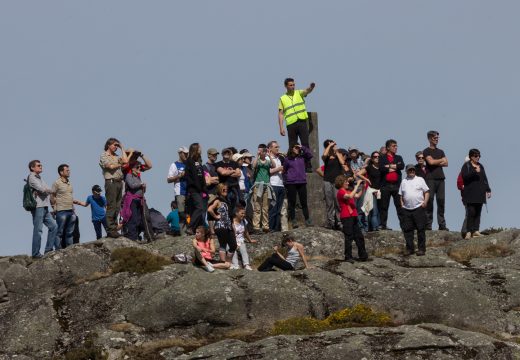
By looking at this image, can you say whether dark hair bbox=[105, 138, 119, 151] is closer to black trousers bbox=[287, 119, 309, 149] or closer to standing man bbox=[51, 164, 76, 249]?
standing man bbox=[51, 164, 76, 249]

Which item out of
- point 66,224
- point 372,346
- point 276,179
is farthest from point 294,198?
point 372,346

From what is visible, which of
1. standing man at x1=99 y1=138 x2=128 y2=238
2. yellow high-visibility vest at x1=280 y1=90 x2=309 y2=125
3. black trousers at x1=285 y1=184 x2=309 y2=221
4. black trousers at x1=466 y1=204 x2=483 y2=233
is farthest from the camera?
yellow high-visibility vest at x1=280 y1=90 x2=309 y2=125

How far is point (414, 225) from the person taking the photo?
38.6m

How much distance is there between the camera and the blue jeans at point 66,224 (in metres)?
40.1

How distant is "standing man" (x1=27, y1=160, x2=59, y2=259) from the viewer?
128ft

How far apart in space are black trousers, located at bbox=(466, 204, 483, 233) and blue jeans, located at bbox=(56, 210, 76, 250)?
1240 centimetres

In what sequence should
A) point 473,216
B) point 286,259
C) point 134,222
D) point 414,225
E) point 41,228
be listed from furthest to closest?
1. point 473,216
2. point 134,222
3. point 41,228
4. point 414,225
5. point 286,259

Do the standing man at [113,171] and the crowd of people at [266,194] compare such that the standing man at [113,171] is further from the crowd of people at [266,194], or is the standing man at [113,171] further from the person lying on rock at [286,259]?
the person lying on rock at [286,259]

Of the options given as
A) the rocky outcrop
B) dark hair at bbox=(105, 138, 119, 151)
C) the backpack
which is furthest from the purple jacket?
the backpack

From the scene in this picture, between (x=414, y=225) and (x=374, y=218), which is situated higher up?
(x=374, y=218)

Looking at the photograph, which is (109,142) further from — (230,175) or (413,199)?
(413,199)

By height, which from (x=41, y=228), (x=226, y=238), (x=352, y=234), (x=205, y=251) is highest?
(x=41, y=228)

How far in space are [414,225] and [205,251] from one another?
649 cm

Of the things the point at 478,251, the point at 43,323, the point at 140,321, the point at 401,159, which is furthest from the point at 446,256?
the point at 43,323
